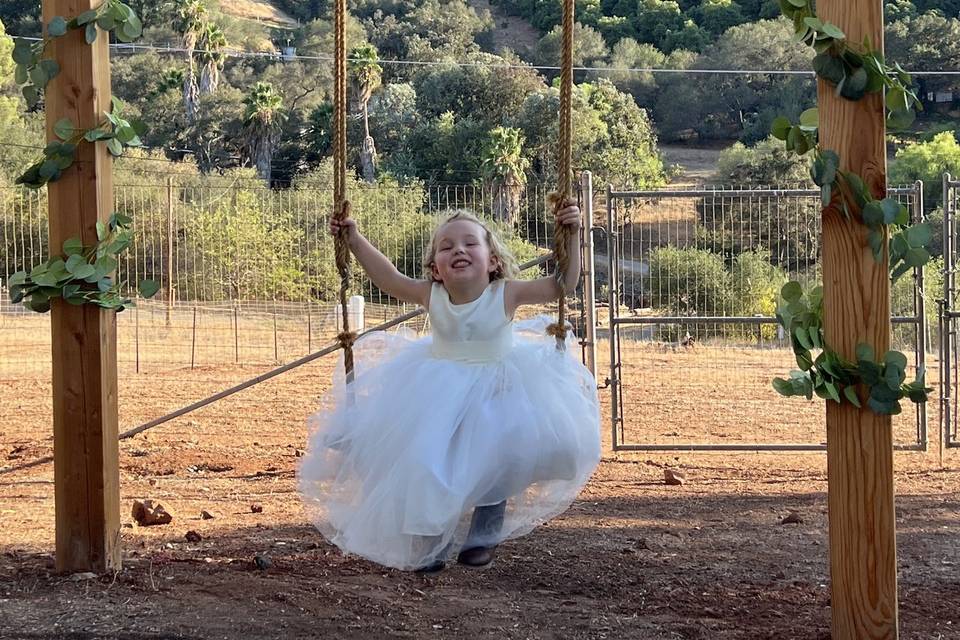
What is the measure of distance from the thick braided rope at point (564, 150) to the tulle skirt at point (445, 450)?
318 mm

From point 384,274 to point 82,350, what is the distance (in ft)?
3.68

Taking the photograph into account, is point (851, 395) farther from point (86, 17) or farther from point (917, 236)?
point (86, 17)

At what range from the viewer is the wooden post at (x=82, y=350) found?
4.08 meters

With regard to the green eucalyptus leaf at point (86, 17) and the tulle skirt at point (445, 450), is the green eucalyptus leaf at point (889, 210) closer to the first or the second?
the tulle skirt at point (445, 450)

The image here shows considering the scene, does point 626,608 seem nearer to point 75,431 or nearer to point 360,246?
point 360,246

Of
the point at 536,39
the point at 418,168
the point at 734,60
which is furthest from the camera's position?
the point at 536,39

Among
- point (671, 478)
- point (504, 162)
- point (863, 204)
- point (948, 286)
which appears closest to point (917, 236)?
point (863, 204)

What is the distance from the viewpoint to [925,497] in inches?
270

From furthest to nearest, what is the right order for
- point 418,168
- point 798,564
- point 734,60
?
point 734,60 → point 418,168 → point 798,564

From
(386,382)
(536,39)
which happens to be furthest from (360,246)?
(536,39)

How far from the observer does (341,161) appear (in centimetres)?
389

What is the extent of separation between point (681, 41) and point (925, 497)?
1926 inches

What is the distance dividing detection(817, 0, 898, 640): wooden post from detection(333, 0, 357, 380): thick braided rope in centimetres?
155

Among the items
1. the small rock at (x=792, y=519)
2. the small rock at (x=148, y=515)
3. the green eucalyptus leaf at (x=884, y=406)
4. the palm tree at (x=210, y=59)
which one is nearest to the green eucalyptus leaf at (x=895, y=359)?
the green eucalyptus leaf at (x=884, y=406)
